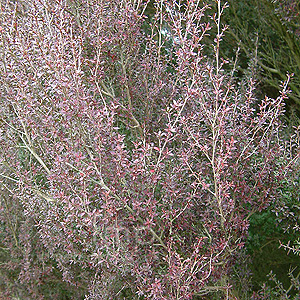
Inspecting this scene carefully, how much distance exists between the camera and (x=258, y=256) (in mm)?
5156

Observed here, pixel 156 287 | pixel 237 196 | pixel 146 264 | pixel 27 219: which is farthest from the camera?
pixel 27 219

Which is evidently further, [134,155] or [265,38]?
[265,38]

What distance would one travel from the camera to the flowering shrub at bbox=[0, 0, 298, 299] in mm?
2496

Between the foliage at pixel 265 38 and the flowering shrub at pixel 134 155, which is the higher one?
the foliage at pixel 265 38

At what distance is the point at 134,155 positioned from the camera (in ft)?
8.09

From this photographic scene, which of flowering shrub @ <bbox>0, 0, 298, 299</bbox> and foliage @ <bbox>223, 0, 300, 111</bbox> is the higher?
A: foliage @ <bbox>223, 0, 300, 111</bbox>

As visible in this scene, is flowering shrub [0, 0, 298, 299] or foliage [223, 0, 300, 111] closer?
flowering shrub [0, 0, 298, 299]

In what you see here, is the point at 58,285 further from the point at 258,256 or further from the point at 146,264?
the point at 258,256

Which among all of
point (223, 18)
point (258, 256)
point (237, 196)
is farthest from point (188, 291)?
point (223, 18)

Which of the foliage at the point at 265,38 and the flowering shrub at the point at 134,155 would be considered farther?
the foliage at the point at 265,38

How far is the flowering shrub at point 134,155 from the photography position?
2496 mm

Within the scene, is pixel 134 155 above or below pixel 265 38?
below

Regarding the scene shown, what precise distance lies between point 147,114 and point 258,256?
296 centimetres

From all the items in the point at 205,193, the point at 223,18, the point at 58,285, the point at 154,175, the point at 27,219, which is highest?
the point at 223,18
